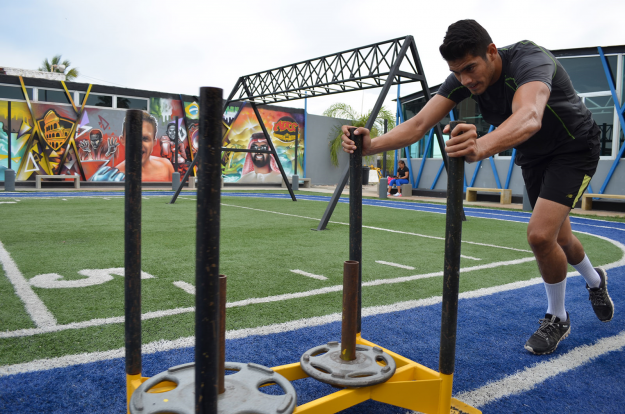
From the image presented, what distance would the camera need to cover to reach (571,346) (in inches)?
106

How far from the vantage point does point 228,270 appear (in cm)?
434

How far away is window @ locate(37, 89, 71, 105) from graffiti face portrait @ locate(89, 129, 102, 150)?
1.69m

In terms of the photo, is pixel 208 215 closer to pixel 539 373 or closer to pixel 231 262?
pixel 539 373

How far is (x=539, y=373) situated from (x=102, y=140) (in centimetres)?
2355

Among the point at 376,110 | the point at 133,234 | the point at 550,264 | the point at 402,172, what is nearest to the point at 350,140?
the point at 133,234

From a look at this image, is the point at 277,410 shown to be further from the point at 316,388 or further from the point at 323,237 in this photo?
the point at 323,237

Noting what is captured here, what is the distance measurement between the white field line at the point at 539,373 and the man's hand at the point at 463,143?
3.54 ft

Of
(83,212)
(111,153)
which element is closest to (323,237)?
(83,212)

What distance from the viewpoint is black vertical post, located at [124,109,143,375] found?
1.56 meters

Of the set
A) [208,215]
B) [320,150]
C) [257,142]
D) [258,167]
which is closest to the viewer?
[208,215]

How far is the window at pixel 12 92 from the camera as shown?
66.2 feet

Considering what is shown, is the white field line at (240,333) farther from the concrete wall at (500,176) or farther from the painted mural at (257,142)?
the painted mural at (257,142)

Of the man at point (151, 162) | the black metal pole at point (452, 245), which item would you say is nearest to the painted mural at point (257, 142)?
the man at point (151, 162)

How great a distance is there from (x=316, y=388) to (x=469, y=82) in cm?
173
